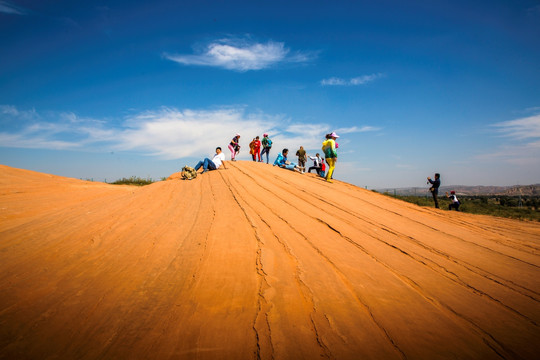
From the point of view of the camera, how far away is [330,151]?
9961 mm

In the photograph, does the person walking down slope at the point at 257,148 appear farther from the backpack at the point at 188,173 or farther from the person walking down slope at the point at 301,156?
the backpack at the point at 188,173

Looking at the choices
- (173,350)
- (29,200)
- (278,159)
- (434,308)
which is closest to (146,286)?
(173,350)

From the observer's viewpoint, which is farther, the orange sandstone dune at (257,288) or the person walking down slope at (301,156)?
the person walking down slope at (301,156)

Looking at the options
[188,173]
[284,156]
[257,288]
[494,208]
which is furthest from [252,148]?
[494,208]

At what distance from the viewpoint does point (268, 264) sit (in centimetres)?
284

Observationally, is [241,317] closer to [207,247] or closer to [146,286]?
[146,286]

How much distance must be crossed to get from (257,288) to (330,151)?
8.32 m

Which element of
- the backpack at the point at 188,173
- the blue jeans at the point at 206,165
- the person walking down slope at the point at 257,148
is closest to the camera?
the backpack at the point at 188,173

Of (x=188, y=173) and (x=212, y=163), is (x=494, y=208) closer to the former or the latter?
(x=212, y=163)

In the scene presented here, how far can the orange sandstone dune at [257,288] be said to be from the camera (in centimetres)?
175

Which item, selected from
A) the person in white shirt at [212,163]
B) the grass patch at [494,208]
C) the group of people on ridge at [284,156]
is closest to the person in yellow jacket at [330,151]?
the group of people on ridge at [284,156]

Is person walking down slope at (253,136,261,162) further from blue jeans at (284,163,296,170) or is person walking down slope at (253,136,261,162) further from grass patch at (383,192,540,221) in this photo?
grass patch at (383,192,540,221)

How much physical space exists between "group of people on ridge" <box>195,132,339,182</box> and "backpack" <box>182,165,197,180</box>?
91 cm

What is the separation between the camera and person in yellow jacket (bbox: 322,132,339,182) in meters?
9.91
